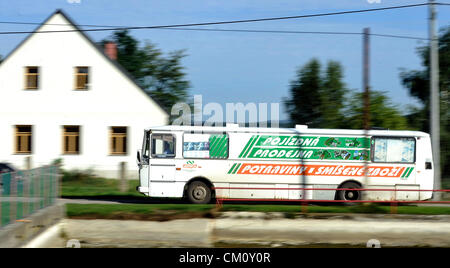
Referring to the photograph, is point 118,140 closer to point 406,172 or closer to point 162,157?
point 162,157

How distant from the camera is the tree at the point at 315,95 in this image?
49.6 m

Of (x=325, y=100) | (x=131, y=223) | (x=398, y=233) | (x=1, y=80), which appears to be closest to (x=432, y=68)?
(x=398, y=233)

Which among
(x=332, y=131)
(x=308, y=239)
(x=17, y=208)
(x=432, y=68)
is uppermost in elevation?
(x=432, y=68)

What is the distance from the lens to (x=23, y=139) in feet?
102

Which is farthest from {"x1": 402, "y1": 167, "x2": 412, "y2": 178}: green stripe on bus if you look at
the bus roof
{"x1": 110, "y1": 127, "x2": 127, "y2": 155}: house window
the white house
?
{"x1": 110, "y1": 127, "x2": 127, "y2": 155}: house window

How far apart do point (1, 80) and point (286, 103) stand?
92.8ft

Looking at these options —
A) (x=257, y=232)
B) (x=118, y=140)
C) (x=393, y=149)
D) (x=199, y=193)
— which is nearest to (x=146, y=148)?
(x=199, y=193)

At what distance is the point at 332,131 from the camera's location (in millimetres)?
19797

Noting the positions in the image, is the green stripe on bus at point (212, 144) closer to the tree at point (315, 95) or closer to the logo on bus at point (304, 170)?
the logo on bus at point (304, 170)

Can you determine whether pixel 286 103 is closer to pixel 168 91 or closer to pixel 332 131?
pixel 168 91

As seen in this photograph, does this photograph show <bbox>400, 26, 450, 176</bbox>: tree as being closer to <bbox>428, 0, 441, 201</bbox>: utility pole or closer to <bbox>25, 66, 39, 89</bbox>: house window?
<bbox>428, 0, 441, 201</bbox>: utility pole

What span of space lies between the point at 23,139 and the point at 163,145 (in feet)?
49.4

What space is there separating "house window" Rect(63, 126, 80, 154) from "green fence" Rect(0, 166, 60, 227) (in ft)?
52.2

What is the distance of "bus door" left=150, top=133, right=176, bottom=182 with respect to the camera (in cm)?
1906
